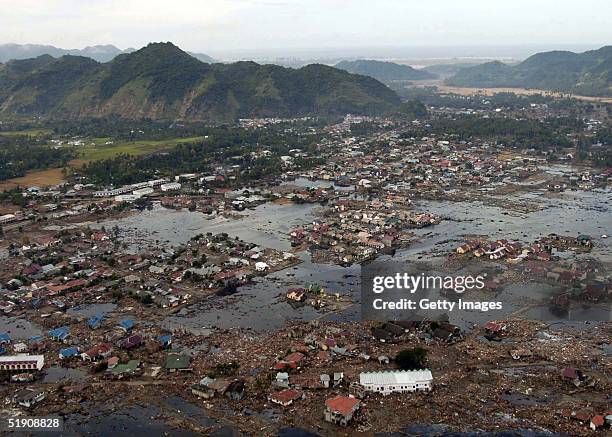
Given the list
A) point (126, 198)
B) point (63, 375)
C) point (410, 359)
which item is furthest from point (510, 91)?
point (63, 375)

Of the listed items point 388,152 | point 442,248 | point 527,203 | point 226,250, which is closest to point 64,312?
point 226,250

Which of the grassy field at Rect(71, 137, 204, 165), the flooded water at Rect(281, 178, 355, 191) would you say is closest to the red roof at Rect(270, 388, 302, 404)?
the flooded water at Rect(281, 178, 355, 191)

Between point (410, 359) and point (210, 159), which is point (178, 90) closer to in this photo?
point (210, 159)

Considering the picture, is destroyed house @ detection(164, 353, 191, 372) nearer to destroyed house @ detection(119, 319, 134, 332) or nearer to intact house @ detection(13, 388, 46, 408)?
destroyed house @ detection(119, 319, 134, 332)

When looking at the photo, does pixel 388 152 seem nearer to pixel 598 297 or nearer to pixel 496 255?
pixel 496 255

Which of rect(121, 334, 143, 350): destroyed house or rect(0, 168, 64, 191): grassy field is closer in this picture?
rect(121, 334, 143, 350): destroyed house

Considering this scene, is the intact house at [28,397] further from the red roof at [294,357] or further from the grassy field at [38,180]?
the grassy field at [38,180]
